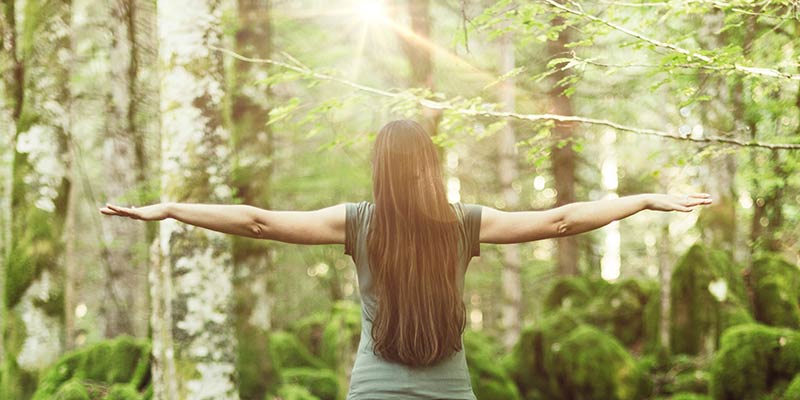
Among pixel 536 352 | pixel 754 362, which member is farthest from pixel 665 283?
pixel 754 362

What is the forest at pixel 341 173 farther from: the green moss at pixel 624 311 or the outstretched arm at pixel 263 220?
the outstretched arm at pixel 263 220

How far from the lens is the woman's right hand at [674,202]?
3531 mm

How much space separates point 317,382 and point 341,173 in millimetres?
3310

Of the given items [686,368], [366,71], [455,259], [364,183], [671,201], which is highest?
[366,71]

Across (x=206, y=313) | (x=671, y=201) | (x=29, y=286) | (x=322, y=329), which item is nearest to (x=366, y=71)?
(x=322, y=329)

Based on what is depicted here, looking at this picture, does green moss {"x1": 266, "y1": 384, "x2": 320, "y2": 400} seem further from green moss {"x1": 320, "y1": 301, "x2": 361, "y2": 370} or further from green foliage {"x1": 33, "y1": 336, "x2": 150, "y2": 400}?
green foliage {"x1": 33, "y1": 336, "x2": 150, "y2": 400}

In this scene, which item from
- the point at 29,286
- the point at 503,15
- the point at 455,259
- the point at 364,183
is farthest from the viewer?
the point at 364,183

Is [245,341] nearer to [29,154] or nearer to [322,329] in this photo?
[29,154]

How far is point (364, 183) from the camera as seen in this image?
417 inches

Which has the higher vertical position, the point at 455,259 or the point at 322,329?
the point at 455,259

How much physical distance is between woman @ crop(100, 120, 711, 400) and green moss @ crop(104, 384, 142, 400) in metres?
5.50

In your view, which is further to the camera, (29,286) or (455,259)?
(29,286)

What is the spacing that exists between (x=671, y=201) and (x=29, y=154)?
286 inches

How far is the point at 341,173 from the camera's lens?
10.5m
